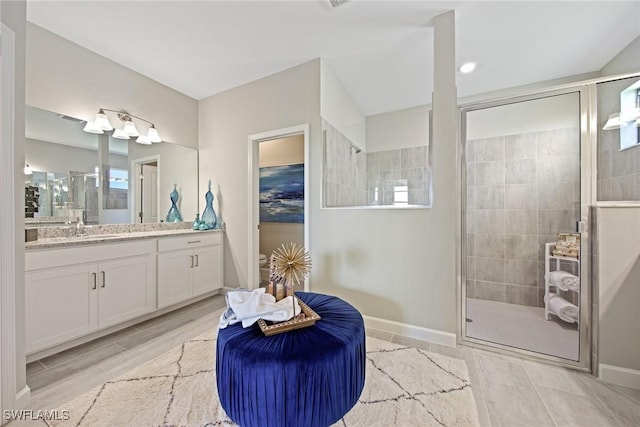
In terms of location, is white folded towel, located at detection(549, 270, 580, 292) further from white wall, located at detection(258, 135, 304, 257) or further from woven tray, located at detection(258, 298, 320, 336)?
white wall, located at detection(258, 135, 304, 257)

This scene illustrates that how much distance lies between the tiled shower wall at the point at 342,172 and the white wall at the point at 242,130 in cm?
11

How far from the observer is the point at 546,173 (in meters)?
2.40

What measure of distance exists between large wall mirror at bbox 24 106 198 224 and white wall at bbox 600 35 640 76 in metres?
4.84

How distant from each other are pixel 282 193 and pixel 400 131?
7.39ft

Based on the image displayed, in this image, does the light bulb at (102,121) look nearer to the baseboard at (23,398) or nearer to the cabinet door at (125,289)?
the cabinet door at (125,289)

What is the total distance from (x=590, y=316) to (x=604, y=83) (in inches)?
63.4

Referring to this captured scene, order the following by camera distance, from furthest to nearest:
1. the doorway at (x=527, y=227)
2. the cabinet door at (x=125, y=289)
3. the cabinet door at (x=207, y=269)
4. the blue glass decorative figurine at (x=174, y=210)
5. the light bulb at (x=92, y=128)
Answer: the blue glass decorative figurine at (x=174, y=210)
the cabinet door at (x=207, y=269)
the light bulb at (x=92, y=128)
the cabinet door at (x=125, y=289)
the doorway at (x=527, y=227)

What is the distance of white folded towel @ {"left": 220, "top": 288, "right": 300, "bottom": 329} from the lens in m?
1.27

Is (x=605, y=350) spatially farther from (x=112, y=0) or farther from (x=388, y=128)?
(x=112, y=0)

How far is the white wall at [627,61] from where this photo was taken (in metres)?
2.13

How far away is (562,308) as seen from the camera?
2121 millimetres

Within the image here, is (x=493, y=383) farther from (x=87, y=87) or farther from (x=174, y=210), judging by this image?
(x=87, y=87)

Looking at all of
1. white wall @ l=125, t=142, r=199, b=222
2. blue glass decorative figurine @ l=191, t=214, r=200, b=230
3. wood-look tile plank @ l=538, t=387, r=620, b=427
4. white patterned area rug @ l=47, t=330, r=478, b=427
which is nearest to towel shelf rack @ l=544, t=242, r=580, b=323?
wood-look tile plank @ l=538, t=387, r=620, b=427

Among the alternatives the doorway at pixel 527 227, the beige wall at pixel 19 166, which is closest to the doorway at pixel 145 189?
the beige wall at pixel 19 166
